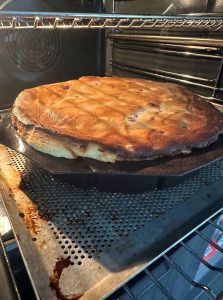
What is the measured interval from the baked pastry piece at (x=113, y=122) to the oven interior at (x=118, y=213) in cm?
16

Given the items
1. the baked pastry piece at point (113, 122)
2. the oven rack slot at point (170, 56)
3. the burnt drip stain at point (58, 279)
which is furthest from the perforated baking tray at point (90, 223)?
the oven rack slot at point (170, 56)

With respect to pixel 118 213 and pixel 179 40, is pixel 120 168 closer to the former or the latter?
pixel 118 213

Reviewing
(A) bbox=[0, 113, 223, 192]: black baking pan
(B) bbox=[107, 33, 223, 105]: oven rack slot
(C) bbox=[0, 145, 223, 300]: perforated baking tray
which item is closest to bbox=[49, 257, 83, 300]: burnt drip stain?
(C) bbox=[0, 145, 223, 300]: perforated baking tray

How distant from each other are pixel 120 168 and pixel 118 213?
0.51 feet

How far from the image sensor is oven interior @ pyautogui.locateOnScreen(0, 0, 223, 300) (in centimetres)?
58

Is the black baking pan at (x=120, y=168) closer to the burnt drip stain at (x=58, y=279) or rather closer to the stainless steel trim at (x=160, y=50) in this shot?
the burnt drip stain at (x=58, y=279)

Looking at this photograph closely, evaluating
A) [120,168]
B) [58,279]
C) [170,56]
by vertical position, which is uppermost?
[170,56]

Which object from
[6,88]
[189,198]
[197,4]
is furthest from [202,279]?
[6,88]

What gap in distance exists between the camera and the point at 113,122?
809 mm

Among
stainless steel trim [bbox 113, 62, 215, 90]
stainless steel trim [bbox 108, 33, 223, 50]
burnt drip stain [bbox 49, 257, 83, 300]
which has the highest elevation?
stainless steel trim [bbox 108, 33, 223, 50]

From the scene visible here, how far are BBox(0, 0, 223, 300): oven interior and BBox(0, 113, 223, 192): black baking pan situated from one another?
0.18ft

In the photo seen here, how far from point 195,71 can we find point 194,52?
0.10 meters

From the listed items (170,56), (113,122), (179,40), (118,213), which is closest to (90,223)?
(118,213)

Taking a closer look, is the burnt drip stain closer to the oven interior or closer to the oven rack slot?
the oven interior
